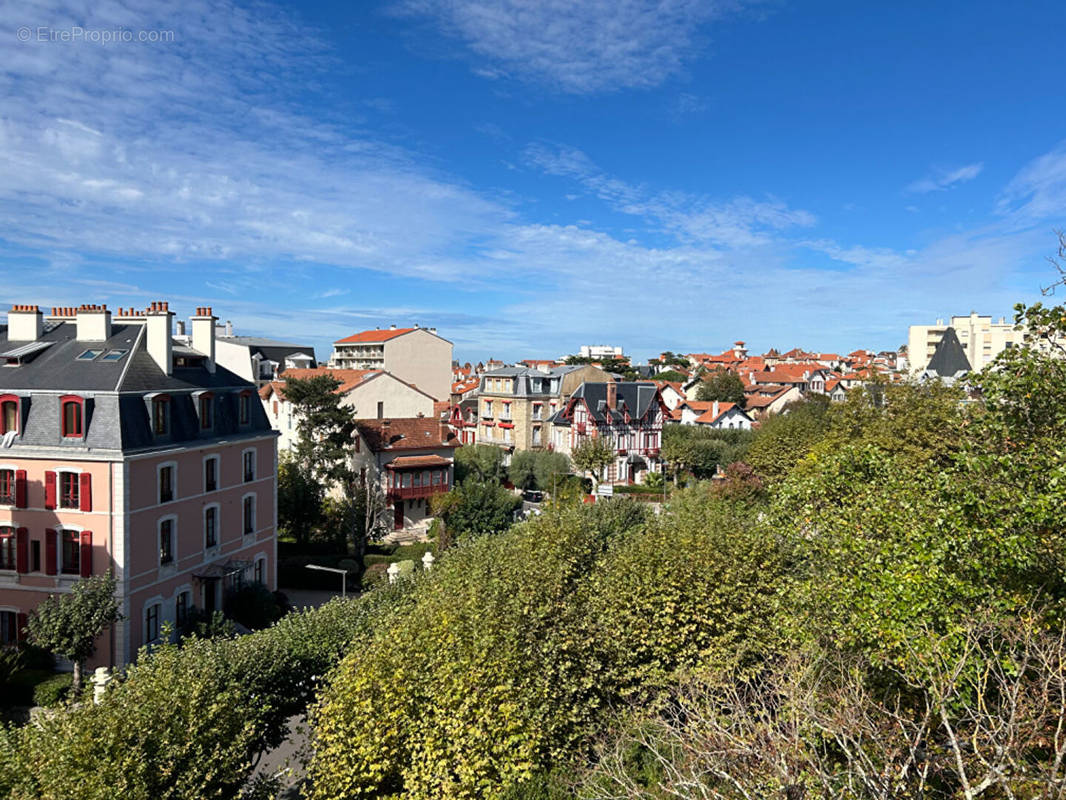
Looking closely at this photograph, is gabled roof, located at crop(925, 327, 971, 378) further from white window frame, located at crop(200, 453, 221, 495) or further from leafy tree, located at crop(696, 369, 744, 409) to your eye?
white window frame, located at crop(200, 453, 221, 495)

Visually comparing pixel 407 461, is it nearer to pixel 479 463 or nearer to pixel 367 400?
pixel 479 463

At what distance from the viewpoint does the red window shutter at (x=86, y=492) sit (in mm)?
24734

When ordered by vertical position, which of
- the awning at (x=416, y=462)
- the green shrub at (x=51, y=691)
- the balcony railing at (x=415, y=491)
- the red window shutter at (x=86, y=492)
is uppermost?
the red window shutter at (x=86, y=492)

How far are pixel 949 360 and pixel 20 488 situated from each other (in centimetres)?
8555

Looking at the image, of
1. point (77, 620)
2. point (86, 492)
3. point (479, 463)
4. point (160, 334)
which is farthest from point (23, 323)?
point (479, 463)

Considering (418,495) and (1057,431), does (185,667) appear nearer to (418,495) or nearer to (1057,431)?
(1057,431)

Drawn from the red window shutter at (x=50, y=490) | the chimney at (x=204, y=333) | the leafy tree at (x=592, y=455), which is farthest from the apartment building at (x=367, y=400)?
the red window shutter at (x=50, y=490)

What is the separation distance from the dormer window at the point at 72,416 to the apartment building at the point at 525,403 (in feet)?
129

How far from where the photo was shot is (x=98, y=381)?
25.7 meters

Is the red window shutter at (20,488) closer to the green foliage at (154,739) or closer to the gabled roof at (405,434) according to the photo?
the green foliage at (154,739)

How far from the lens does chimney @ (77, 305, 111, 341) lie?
2833cm

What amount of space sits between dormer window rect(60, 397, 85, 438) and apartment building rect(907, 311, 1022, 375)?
90358 mm

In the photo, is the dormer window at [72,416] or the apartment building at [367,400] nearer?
the dormer window at [72,416]

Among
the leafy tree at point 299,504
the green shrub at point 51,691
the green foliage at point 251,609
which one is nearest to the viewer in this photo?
the green shrub at point 51,691
